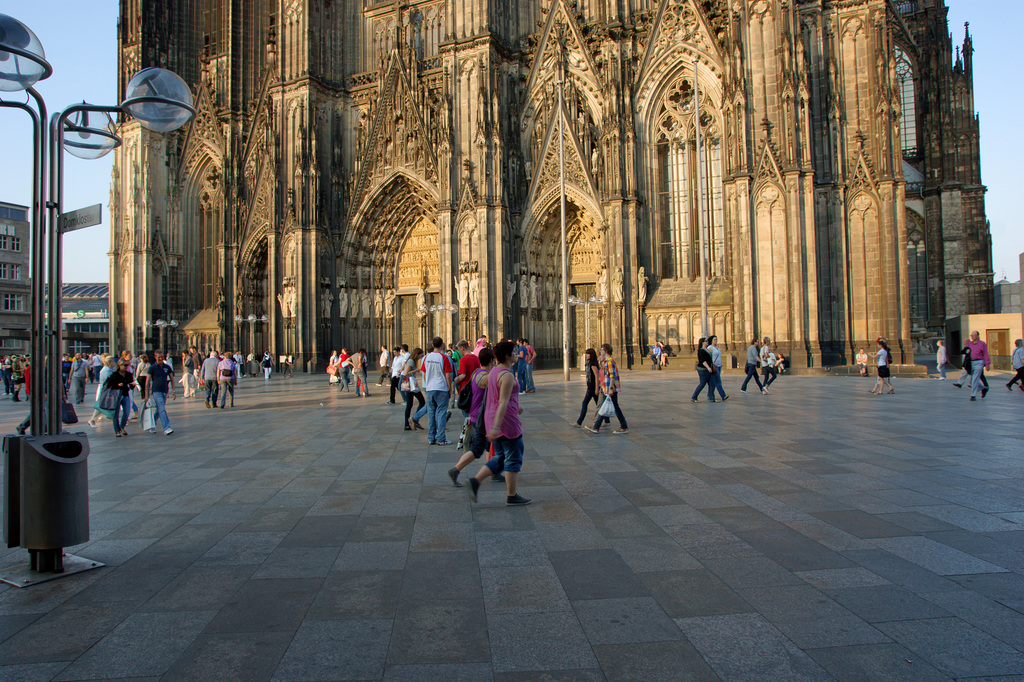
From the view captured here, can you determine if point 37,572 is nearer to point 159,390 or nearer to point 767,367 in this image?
point 159,390

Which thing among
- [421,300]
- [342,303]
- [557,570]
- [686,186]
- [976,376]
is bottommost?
[557,570]

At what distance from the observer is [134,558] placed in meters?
4.49

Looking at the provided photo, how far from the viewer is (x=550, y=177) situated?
30969mm

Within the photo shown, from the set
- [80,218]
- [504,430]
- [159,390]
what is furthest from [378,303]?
[80,218]

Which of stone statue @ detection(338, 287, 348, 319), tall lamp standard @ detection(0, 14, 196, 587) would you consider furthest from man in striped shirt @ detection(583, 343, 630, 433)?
stone statue @ detection(338, 287, 348, 319)

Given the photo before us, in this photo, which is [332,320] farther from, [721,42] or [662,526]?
[662,526]

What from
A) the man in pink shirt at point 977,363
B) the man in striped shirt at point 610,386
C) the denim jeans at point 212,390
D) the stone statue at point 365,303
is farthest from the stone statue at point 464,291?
the man in striped shirt at point 610,386

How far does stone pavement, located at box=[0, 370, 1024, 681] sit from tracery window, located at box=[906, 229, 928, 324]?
33.9 m

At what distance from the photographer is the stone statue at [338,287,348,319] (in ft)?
117

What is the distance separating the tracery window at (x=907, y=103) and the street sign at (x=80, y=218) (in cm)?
4396

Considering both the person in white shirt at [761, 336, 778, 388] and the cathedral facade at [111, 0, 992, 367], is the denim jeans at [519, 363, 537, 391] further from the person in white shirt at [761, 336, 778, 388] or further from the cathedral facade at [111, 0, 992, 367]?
the cathedral facade at [111, 0, 992, 367]

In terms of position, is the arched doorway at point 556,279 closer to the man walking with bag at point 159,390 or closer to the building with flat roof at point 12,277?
the man walking with bag at point 159,390

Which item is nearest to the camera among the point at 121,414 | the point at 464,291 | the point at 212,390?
the point at 121,414

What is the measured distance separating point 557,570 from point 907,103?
45.4m
